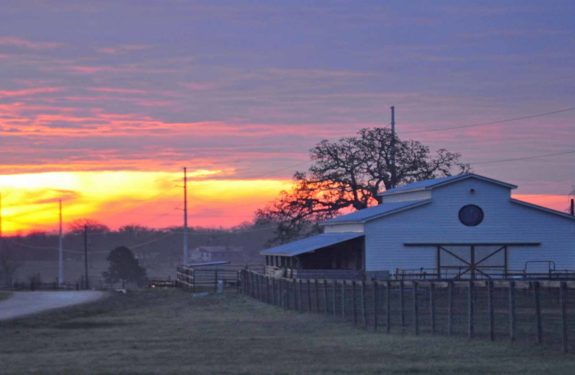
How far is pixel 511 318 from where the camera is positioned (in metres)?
24.1

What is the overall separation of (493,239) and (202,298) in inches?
677

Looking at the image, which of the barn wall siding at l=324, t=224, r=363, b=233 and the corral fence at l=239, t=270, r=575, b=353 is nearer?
the corral fence at l=239, t=270, r=575, b=353

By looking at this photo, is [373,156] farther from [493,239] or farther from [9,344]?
[9,344]

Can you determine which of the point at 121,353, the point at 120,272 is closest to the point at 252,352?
the point at 121,353

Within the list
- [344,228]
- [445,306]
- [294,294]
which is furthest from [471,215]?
[445,306]

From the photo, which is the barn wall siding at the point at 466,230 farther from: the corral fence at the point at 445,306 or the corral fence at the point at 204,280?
the corral fence at the point at 204,280

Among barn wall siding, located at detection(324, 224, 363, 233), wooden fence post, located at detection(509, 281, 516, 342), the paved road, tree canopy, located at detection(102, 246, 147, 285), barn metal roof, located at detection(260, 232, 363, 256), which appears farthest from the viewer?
tree canopy, located at detection(102, 246, 147, 285)

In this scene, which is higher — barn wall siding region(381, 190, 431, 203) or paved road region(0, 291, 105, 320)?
barn wall siding region(381, 190, 431, 203)

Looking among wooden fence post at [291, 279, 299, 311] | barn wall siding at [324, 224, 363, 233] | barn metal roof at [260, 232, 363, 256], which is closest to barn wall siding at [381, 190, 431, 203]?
barn wall siding at [324, 224, 363, 233]

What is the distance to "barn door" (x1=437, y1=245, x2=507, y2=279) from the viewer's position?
62250 mm

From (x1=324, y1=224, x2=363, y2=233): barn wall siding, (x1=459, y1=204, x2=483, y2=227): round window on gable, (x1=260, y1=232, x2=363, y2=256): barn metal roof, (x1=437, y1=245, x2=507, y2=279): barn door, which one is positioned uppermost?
(x1=459, y1=204, x2=483, y2=227): round window on gable

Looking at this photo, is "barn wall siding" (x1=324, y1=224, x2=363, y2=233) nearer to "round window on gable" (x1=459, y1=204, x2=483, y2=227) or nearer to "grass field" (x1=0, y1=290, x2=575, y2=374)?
"round window on gable" (x1=459, y1=204, x2=483, y2=227)

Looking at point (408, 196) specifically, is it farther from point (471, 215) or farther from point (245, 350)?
point (245, 350)

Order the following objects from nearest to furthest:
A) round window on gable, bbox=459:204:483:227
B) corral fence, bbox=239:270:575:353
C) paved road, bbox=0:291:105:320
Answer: corral fence, bbox=239:270:575:353 < paved road, bbox=0:291:105:320 < round window on gable, bbox=459:204:483:227
